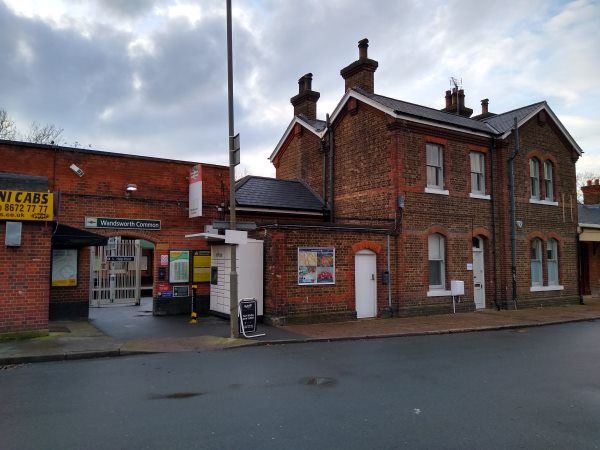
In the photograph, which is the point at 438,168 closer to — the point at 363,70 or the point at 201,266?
the point at 363,70

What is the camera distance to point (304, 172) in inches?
884

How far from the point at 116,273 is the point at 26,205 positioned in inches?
339

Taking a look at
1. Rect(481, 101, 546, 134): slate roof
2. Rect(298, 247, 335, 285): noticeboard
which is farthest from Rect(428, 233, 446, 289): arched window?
Rect(481, 101, 546, 134): slate roof

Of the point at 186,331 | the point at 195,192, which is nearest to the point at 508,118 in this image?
the point at 195,192

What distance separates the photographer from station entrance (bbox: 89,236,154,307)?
1897 centimetres

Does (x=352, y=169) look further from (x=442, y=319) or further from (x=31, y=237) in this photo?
(x=31, y=237)

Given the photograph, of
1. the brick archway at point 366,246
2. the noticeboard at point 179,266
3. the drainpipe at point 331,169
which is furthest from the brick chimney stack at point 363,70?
the noticeboard at point 179,266

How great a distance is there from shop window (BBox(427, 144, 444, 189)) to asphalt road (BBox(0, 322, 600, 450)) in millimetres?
8356

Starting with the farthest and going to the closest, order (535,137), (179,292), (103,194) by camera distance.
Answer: (535,137) → (179,292) → (103,194)

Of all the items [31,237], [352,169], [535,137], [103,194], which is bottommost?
[31,237]

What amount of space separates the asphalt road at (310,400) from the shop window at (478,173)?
31.2 ft

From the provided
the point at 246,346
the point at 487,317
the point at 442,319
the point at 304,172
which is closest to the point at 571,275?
the point at 487,317

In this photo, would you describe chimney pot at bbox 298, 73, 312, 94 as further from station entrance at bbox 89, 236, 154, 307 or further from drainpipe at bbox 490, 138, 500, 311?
station entrance at bbox 89, 236, 154, 307

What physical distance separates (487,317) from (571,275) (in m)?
8.20
